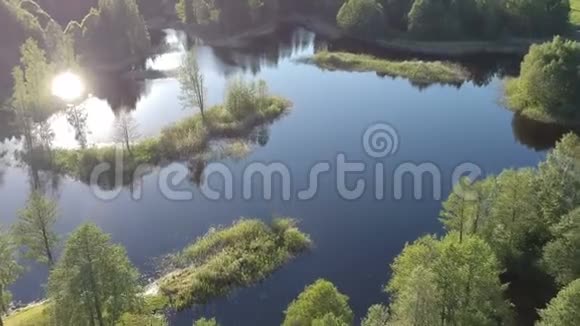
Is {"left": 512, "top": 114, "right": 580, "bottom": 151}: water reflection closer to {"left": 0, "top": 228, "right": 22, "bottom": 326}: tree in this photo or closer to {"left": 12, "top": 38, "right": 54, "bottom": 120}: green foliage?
{"left": 0, "top": 228, "right": 22, "bottom": 326}: tree

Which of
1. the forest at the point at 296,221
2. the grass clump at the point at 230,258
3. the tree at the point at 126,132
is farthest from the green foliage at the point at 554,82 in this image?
the tree at the point at 126,132

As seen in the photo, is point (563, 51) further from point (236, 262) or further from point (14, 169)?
point (14, 169)

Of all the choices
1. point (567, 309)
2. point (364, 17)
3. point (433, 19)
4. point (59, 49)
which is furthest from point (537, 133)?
point (59, 49)

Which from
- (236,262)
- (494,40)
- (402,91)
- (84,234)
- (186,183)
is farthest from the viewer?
(494,40)

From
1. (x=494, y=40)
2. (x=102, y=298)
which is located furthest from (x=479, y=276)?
(x=494, y=40)

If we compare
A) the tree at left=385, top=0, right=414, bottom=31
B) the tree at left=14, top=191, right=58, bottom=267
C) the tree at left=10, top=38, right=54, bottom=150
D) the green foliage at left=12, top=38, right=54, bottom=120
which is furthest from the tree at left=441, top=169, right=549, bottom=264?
the tree at left=385, top=0, right=414, bottom=31

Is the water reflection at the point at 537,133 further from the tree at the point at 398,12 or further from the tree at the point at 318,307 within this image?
the tree at the point at 318,307

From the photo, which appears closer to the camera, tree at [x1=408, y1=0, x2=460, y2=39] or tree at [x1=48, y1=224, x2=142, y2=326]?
tree at [x1=48, y1=224, x2=142, y2=326]
